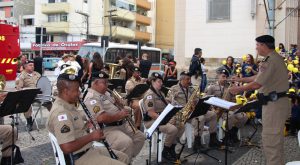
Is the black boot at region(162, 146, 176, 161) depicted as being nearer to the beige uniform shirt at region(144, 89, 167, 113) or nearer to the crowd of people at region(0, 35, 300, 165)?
the crowd of people at region(0, 35, 300, 165)

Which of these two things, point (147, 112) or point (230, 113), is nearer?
point (147, 112)

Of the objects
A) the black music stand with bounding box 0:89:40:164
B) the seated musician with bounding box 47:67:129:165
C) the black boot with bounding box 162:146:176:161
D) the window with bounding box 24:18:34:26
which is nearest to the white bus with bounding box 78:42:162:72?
the black boot with bounding box 162:146:176:161

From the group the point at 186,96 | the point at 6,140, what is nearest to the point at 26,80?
the point at 6,140

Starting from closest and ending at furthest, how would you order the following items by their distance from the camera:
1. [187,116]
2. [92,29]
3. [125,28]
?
1. [187,116]
2. [92,29]
3. [125,28]

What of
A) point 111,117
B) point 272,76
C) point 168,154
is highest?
point 272,76

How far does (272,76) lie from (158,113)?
215cm

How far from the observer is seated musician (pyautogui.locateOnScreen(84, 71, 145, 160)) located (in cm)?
529

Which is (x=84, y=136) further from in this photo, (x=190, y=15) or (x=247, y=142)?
(x=190, y=15)

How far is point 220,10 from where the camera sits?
806 inches

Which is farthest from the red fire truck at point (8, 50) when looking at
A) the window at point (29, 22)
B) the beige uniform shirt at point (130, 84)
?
the window at point (29, 22)

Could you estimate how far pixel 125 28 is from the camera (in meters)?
53.9

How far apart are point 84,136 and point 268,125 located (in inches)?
108

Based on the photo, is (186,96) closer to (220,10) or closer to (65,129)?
(65,129)

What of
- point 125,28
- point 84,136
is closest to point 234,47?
point 84,136
